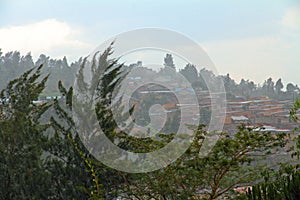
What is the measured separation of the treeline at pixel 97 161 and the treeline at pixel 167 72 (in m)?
0.37

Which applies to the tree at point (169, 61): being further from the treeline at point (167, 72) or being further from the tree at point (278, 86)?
the tree at point (278, 86)

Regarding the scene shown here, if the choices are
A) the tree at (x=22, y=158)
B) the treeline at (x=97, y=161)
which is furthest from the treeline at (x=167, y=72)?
the tree at (x=22, y=158)

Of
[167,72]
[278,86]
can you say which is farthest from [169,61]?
[278,86]

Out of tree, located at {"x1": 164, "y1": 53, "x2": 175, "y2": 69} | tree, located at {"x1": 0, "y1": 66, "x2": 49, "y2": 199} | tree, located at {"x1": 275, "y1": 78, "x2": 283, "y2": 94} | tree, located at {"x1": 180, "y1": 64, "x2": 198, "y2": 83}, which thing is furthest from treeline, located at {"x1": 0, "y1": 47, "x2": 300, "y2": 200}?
tree, located at {"x1": 275, "y1": 78, "x2": 283, "y2": 94}

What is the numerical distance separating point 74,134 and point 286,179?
2.00m

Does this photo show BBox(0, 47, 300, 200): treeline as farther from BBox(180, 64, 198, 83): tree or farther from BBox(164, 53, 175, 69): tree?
BBox(164, 53, 175, 69): tree

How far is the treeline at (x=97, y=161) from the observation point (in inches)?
114

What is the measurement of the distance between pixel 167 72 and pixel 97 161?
3.19 ft

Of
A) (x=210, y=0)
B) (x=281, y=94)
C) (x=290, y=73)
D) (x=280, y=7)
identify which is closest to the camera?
(x=210, y=0)

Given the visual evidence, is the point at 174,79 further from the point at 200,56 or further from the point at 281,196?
the point at 281,196

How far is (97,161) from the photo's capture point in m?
3.33

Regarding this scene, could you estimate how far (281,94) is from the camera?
259 inches

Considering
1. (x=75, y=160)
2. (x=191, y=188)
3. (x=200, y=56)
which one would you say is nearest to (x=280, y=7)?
(x=200, y=56)

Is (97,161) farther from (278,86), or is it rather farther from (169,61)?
(278,86)
